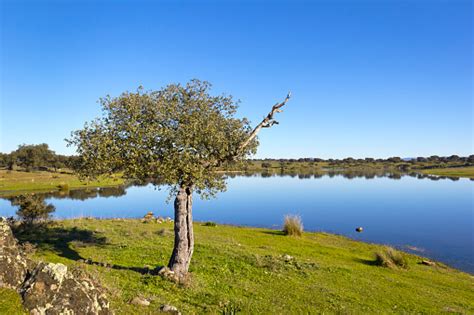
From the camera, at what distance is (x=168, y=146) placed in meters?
18.3

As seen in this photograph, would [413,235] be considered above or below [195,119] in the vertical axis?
below

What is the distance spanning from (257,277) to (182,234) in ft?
15.7

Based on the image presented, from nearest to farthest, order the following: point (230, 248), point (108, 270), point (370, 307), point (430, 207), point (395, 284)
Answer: point (370, 307)
point (108, 270)
point (395, 284)
point (230, 248)
point (430, 207)

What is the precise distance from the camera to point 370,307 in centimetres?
1609

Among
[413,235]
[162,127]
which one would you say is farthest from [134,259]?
[413,235]

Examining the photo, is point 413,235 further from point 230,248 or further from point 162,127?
point 162,127

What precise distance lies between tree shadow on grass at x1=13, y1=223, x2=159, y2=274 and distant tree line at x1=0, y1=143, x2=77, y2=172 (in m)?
104

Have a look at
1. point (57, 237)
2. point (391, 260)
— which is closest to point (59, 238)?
Answer: point (57, 237)

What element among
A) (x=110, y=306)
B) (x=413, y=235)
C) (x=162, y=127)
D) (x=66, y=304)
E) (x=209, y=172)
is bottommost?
(x=413, y=235)

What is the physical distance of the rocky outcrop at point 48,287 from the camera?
8531 mm

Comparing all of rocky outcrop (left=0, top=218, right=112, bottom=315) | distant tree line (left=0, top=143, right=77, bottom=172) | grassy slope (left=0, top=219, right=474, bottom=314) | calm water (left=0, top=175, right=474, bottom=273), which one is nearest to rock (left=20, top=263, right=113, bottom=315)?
rocky outcrop (left=0, top=218, right=112, bottom=315)

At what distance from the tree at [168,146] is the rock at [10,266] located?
8.29m

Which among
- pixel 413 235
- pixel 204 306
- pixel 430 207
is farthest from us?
pixel 430 207

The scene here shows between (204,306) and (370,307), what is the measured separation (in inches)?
318
